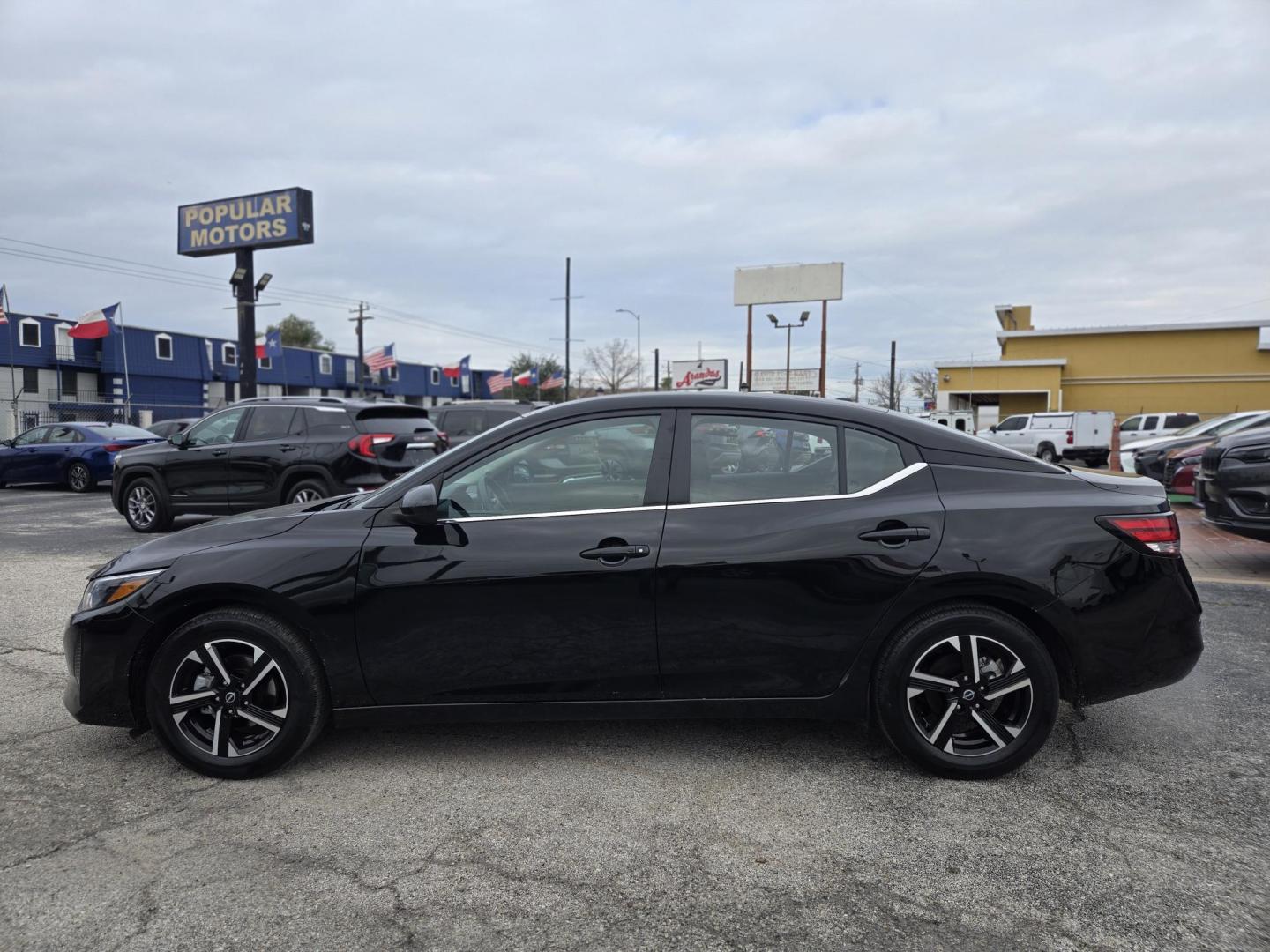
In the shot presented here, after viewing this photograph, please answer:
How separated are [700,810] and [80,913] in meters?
1.99

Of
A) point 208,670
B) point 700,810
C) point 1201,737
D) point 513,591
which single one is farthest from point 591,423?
point 1201,737

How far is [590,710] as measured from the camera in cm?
352

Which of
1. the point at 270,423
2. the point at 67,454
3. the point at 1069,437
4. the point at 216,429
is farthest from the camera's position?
the point at 1069,437

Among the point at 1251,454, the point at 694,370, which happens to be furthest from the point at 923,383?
the point at 1251,454

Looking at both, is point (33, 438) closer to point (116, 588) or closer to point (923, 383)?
point (116, 588)

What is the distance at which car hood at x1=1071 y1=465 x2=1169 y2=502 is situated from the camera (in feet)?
12.0

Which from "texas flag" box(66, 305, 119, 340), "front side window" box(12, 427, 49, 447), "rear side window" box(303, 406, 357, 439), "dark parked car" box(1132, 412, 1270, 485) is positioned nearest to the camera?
"rear side window" box(303, 406, 357, 439)

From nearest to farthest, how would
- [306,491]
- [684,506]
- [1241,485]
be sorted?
1. [684,506]
2. [1241,485]
3. [306,491]

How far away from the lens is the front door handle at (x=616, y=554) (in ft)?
11.3

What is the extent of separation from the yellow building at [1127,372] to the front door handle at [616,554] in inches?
1637

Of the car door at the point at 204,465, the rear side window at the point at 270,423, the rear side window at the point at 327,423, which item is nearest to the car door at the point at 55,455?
the car door at the point at 204,465

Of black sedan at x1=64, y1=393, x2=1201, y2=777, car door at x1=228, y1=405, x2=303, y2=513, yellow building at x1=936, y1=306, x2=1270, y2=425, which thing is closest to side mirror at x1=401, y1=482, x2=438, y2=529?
black sedan at x1=64, y1=393, x2=1201, y2=777

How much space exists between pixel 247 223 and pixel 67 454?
39.5ft

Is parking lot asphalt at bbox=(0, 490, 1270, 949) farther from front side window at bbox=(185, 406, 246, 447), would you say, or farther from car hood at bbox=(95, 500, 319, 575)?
front side window at bbox=(185, 406, 246, 447)
